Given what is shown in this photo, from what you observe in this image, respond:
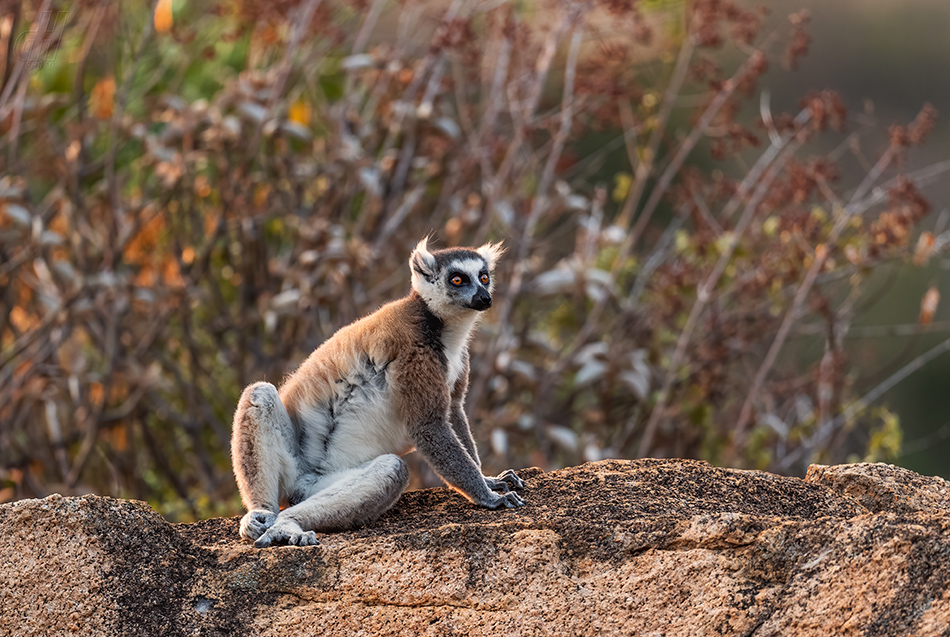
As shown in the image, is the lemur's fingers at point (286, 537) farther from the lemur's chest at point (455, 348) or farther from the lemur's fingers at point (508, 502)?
the lemur's chest at point (455, 348)

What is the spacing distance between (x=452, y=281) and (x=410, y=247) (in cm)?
284

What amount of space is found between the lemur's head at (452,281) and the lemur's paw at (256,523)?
102 centimetres

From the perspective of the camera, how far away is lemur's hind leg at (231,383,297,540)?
3518 millimetres

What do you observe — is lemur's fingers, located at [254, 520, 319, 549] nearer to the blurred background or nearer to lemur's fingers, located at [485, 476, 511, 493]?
lemur's fingers, located at [485, 476, 511, 493]

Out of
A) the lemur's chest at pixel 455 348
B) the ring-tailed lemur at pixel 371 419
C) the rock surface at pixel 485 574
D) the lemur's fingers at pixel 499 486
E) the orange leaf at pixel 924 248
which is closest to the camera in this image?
the rock surface at pixel 485 574

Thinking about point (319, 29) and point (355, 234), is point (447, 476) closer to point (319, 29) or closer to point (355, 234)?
point (355, 234)

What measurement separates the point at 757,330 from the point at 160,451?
12.8 feet

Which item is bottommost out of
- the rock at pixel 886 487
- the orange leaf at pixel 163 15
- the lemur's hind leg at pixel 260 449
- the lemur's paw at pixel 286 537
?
the rock at pixel 886 487

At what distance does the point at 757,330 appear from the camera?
680 cm

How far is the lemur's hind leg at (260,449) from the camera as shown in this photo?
3.52m

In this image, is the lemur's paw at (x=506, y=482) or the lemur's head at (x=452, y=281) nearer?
the lemur's paw at (x=506, y=482)

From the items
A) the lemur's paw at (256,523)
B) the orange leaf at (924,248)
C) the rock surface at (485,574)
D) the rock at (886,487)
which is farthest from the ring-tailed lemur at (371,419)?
the orange leaf at (924,248)

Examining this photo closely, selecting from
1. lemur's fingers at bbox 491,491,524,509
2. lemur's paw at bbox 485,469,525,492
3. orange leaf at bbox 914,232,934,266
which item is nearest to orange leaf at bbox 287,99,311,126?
orange leaf at bbox 914,232,934,266

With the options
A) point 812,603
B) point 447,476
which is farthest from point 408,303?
point 812,603
